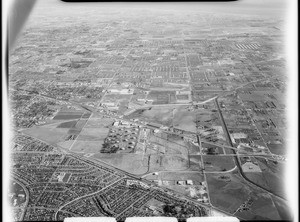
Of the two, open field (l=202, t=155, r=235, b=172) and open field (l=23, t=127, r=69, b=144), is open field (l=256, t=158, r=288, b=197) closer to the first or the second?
open field (l=202, t=155, r=235, b=172)

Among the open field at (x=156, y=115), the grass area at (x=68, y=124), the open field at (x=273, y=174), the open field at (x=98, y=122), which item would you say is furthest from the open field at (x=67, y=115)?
the open field at (x=273, y=174)

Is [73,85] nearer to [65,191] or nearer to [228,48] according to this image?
[65,191]

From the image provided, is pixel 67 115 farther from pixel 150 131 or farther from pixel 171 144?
pixel 171 144

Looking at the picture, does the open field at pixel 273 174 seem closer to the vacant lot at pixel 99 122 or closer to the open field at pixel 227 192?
the open field at pixel 227 192

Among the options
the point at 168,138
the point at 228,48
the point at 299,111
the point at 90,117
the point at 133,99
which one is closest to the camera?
the point at 299,111

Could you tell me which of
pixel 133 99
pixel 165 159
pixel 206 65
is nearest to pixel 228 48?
pixel 206 65

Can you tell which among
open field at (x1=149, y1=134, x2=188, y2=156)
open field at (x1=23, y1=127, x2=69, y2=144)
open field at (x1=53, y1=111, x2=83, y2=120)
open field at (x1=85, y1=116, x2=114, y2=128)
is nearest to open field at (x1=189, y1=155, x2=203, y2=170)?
open field at (x1=149, y1=134, x2=188, y2=156)
